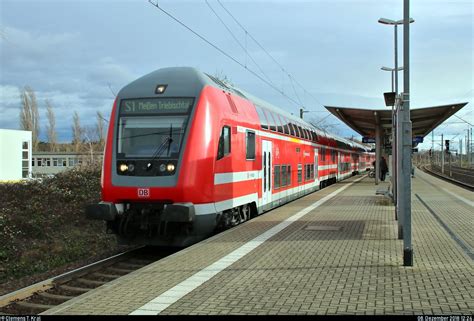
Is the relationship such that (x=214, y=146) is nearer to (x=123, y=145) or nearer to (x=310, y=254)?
(x=123, y=145)

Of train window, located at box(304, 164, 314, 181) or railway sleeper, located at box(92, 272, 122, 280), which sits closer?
railway sleeper, located at box(92, 272, 122, 280)

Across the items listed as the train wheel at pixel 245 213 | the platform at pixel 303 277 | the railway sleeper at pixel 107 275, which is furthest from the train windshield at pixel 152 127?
the train wheel at pixel 245 213

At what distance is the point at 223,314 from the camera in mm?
4973

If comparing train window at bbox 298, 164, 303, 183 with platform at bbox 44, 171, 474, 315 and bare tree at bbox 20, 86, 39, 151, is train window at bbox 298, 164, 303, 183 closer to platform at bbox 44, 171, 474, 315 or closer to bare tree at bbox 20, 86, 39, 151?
platform at bbox 44, 171, 474, 315

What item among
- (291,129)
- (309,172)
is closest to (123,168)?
(291,129)

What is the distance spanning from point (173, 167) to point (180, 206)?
0.83 m

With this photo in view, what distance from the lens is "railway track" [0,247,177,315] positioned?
22.9 ft

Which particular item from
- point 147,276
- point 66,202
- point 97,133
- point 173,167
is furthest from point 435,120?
point 97,133

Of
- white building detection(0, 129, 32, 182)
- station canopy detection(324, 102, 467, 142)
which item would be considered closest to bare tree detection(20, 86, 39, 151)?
white building detection(0, 129, 32, 182)

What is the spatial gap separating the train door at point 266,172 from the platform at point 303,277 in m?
2.58

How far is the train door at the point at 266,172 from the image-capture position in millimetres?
13641

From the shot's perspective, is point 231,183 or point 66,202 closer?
point 231,183

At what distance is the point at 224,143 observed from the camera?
10.3 meters

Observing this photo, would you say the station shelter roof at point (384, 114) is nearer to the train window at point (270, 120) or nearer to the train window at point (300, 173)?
the train window at point (300, 173)
